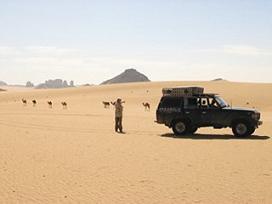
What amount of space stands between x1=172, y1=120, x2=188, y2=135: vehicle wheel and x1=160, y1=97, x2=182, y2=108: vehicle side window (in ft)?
2.45

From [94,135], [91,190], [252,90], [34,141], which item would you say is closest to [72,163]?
[91,190]

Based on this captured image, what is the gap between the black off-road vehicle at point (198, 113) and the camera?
21734mm

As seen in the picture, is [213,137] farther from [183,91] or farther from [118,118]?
[118,118]

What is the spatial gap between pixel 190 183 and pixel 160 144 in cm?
745

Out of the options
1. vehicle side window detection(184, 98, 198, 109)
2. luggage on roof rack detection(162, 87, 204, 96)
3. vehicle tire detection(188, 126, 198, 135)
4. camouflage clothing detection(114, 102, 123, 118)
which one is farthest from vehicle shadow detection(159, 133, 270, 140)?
camouflage clothing detection(114, 102, 123, 118)

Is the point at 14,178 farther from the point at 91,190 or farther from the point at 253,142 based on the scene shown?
the point at 253,142

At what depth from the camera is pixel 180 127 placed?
22.7 meters

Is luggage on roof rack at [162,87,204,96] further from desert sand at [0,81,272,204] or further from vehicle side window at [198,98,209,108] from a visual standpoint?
desert sand at [0,81,272,204]

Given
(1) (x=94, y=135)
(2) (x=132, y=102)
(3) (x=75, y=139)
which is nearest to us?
→ (3) (x=75, y=139)

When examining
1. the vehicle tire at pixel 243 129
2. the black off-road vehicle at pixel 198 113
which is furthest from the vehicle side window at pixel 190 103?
the vehicle tire at pixel 243 129

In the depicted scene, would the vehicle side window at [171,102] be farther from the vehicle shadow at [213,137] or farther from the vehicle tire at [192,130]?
the vehicle shadow at [213,137]

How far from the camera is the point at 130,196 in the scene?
10039 mm

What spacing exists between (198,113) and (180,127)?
1.00m

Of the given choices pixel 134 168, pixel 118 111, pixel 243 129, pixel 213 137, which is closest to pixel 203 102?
pixel 213 137
